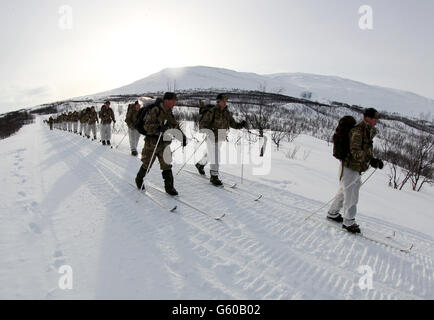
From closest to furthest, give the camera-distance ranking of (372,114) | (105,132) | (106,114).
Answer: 1. (372,114)
2. (106,114)
3. (105,132)

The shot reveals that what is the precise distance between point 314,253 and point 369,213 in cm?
261

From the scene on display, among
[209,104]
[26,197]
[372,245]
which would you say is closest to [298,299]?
[372,245]

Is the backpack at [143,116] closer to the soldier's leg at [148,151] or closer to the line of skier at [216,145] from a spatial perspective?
the line of skier at [216,145]

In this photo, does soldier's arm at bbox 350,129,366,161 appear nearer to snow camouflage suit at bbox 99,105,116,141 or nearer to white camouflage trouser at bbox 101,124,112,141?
snow camouflage suit at bbox 99,105,116,141

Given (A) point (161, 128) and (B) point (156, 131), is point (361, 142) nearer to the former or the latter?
(A) point (161, 128)

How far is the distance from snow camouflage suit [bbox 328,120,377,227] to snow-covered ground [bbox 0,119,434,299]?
530 millimetres

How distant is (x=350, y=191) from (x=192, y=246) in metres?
2.65

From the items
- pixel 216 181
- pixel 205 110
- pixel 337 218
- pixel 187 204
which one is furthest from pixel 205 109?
pixel 337 218

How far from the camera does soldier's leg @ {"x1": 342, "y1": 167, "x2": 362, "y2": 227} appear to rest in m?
4.04

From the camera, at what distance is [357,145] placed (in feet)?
12.5

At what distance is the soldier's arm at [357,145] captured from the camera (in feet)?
12.5

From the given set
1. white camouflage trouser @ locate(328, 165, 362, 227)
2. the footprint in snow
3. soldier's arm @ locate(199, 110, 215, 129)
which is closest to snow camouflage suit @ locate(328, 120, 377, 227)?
white camouflage trouser @ locate(328, 165, 362, 227)

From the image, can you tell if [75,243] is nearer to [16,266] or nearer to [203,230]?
[16,266]

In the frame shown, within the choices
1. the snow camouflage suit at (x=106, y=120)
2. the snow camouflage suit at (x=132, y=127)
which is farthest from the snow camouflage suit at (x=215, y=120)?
the snow camouflage suit at (x=106, y=120)
